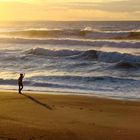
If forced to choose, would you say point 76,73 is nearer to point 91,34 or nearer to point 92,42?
point 92,42

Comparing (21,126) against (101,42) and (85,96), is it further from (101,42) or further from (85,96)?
(101,42)

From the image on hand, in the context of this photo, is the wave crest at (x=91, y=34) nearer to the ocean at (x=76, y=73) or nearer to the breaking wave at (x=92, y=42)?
the breaking wave at (x=92, y=42)

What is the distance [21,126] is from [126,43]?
3490 centimetres

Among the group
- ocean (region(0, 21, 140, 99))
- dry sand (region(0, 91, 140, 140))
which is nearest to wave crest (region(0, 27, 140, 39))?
ocean (region(0, 21, 140, 99))

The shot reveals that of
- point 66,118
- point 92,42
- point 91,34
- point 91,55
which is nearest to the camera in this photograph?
point 66,118

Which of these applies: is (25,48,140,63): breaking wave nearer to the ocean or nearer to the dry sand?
the ocean

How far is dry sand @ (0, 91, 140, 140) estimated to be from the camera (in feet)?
31.3

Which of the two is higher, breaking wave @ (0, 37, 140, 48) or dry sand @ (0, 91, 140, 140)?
breaking wave @ (0, 37, 140, 48)

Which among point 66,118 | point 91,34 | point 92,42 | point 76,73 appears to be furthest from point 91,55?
point 91,34

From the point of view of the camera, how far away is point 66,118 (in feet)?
38.2

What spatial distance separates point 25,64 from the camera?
27609 mm

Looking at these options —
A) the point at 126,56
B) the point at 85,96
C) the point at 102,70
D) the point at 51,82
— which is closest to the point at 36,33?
the point at 126,56

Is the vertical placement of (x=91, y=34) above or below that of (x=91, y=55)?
above

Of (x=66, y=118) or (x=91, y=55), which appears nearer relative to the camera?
(x=66, y=118)
